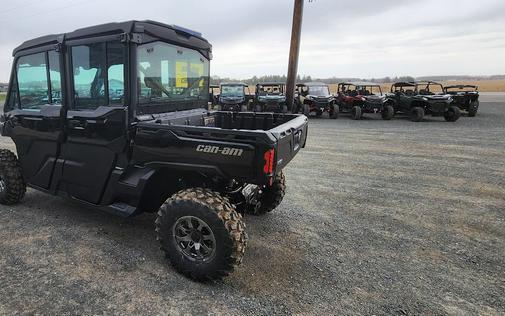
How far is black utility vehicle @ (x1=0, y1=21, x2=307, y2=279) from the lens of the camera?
2.96m

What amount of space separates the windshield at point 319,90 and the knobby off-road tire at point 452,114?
5.92m

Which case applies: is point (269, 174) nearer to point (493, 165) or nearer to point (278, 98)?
point (493, 165)

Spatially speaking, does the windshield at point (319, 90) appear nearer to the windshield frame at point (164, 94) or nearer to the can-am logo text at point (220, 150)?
the windshield frame at point (164, 94)

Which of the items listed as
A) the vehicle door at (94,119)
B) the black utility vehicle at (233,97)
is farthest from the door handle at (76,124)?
the black utility vehicle at (233,97)

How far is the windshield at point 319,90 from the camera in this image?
720 inches

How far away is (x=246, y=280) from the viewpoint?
3.14 m

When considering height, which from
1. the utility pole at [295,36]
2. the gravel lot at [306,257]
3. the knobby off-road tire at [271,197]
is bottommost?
the gravel lot at [306,257]

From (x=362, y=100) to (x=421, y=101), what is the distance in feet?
9.25

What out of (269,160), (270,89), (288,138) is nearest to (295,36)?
(270,89)

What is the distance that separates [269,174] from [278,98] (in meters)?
15.8

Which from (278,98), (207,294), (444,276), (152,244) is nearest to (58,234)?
(152,244)

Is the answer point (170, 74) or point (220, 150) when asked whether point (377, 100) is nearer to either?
point (170, 74)

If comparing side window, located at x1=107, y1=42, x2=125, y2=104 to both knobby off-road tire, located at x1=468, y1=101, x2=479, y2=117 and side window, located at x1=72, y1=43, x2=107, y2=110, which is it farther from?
knobby off-road tire, located at x1=468, y1=101, x2=479, y2=117

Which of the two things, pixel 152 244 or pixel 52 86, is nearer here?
pixel 152 244
